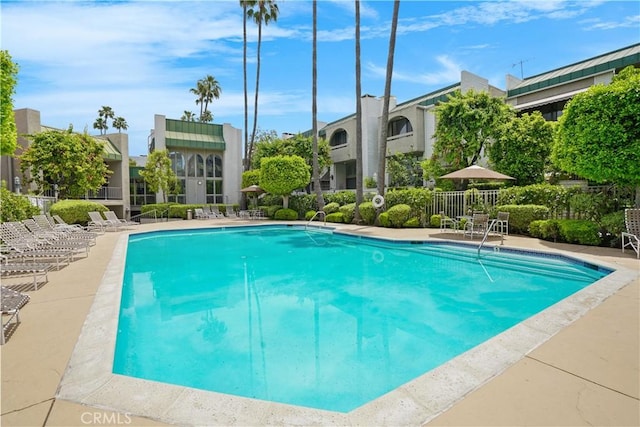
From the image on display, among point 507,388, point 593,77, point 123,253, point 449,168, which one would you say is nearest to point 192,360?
point 507,388

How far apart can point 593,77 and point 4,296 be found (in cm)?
2720

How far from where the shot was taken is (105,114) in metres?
48.4

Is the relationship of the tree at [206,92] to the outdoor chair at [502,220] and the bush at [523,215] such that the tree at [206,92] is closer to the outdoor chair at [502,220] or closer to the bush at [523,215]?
the bush at [523,215]

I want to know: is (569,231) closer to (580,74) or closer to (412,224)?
(412,224)

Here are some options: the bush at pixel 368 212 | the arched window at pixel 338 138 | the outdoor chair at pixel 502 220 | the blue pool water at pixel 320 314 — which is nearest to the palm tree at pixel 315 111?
the bush at pixel 368 212

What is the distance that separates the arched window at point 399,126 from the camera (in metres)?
27.4

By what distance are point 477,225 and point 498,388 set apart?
1056cm

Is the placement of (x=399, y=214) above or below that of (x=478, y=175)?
below

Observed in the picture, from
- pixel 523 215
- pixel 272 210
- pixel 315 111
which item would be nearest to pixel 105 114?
pixel 272 210

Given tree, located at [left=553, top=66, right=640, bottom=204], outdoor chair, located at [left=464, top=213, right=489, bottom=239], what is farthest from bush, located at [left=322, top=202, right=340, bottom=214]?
tree, located at [left=553, top=66, right=640, bottom=204]

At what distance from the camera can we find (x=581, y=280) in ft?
24.0

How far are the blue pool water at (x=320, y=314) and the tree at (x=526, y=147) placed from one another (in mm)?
8272

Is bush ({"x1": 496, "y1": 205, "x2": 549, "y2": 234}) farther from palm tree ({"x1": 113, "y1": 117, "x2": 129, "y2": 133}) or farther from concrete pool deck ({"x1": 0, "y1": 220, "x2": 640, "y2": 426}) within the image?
palm tree ({"x1": 113, "y1": 117, "x2": 129, "y2": 133})

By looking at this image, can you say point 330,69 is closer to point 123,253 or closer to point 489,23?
point 489,23
